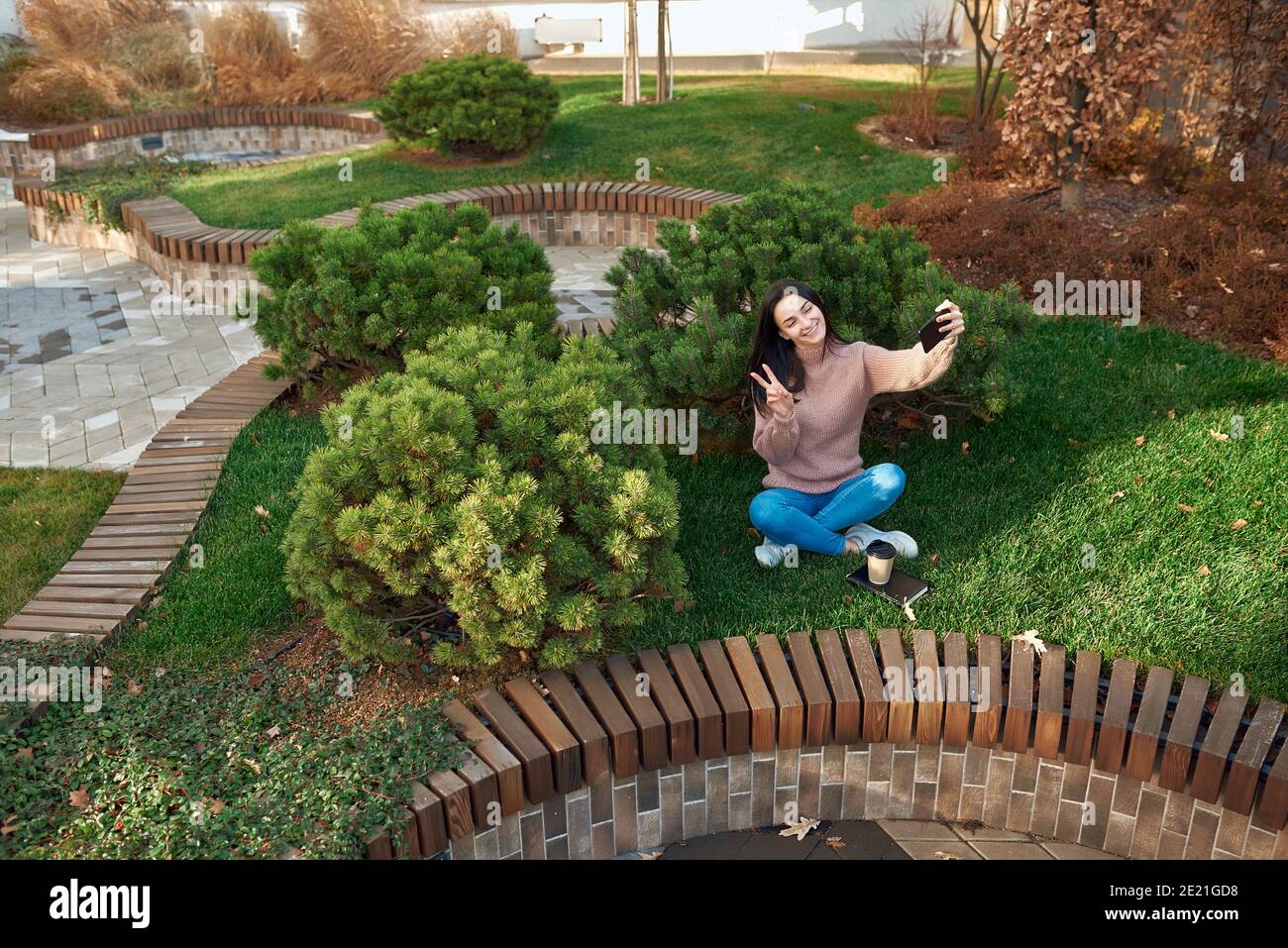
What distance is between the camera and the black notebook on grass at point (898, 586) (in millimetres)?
4531

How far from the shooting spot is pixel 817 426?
16.1 ft

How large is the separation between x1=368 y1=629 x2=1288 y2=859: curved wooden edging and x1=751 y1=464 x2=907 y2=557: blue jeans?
0.63m

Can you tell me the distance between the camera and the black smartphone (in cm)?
464

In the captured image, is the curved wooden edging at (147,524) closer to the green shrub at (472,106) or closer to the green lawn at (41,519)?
the green lawn at (41,519)

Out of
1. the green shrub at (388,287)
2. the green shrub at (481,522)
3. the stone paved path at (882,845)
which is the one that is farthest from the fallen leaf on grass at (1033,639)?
the green shrub at (388,287)

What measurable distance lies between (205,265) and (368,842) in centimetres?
692

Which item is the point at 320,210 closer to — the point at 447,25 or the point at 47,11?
the point at 447,25

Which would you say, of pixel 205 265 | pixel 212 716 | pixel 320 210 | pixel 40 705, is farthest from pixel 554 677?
pixel 320 210

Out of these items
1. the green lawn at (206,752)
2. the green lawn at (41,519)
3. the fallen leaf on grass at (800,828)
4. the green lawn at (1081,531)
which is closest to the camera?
the green lawn at (206,752)

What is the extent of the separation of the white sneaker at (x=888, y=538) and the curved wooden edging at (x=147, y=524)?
3127 mm

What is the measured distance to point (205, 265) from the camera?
9.09m

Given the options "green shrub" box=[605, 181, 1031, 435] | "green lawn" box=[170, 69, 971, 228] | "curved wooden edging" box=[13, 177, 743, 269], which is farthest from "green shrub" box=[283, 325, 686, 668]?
"green lawn" box=[170, 69, 971, 228]

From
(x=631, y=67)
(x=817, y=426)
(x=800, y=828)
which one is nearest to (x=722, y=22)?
(x=631, y=67)

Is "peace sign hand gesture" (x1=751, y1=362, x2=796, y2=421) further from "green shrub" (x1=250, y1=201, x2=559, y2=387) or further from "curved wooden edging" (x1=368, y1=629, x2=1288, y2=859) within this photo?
"green shrub" (x1=250, y1=201, x2=559, y2=387)
